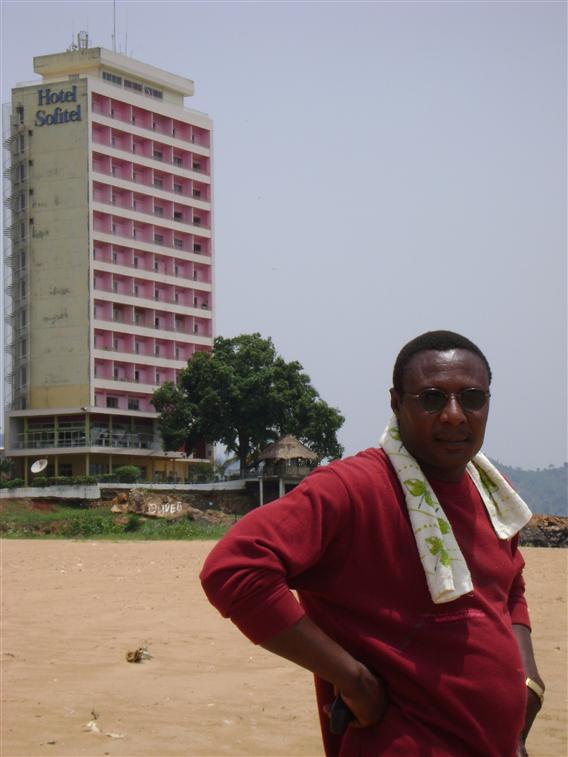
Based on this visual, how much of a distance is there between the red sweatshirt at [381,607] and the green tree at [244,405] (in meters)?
57.7

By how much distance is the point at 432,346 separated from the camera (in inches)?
120

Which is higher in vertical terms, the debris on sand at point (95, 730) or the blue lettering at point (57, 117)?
the blue lettering at point (57, 117)

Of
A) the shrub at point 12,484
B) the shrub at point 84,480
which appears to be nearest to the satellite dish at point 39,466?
the shrub at point 12,484

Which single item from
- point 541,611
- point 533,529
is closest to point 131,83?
point 533,529

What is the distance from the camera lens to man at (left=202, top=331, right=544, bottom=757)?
2.69 m

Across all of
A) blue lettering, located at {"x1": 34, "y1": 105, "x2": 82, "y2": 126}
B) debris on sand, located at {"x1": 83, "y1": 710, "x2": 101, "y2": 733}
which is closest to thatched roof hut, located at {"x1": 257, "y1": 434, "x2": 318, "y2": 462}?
blue lettering, located at {"x1": 34, "y1": 105, "x2": 82, "y2": 126}

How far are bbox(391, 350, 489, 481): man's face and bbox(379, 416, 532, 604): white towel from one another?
0.17 ft

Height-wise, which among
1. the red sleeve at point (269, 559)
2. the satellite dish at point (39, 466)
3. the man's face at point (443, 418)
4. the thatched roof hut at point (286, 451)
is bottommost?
the satellite dish at point (39, 466)

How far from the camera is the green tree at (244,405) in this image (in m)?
61.6

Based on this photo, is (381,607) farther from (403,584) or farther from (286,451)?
(286,451)

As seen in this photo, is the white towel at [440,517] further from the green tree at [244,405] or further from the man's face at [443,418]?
the green tree at [244,405]

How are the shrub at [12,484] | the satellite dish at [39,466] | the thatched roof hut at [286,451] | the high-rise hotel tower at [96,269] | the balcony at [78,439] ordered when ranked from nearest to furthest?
1. the shrub at [12,484]
2. the thatched roof hut at [286,451]
3. the satellite dish at [39,466]
4. the balcony at [78,439]
5. the high-rise hotel tower at [96,269]

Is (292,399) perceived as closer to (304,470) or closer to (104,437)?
(304,470)

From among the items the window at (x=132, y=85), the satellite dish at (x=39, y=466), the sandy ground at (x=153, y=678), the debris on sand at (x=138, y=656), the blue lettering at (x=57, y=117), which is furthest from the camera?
the window at (x=132, y=85)
